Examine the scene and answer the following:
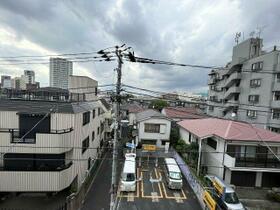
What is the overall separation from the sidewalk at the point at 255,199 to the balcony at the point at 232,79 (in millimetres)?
21345

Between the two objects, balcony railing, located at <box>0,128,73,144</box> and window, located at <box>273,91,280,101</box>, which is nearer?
balcony railing, located at <box>0,128,73,144</box>

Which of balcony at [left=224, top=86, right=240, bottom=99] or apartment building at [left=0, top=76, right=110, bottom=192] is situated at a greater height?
balcony at [left=224, top=86, right=240, bottom=99]

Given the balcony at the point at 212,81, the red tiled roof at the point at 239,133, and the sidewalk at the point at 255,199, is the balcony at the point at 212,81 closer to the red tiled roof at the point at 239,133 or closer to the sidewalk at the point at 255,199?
the red tiled roof at the point at 239,133

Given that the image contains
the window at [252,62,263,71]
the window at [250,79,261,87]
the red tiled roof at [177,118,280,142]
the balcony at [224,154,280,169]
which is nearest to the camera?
the balcony at [224,154,280,169]

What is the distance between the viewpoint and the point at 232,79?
33.4m

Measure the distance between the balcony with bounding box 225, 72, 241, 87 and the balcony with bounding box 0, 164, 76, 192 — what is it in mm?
31566

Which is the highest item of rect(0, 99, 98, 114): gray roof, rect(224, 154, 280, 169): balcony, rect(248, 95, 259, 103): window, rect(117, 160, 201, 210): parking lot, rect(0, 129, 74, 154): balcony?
rect(248, 95, 259, 103): window

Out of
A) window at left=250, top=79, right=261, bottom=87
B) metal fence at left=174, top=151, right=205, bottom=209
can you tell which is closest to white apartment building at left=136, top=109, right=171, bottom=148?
metal fence at left=174, top=151, right=205, bottom=209

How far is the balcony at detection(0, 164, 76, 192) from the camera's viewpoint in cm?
1202

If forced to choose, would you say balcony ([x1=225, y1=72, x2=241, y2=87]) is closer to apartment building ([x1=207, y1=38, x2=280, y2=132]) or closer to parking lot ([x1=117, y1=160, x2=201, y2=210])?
apartment building ([x1=207, y1=38, x2=280, y2=132])

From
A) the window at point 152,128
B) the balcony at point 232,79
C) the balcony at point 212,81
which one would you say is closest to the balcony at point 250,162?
the window at point 152,128

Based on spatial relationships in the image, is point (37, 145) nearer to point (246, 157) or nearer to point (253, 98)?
point (246, 157)

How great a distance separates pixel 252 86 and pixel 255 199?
1980 cm

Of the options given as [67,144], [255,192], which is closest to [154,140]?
[255,192]
